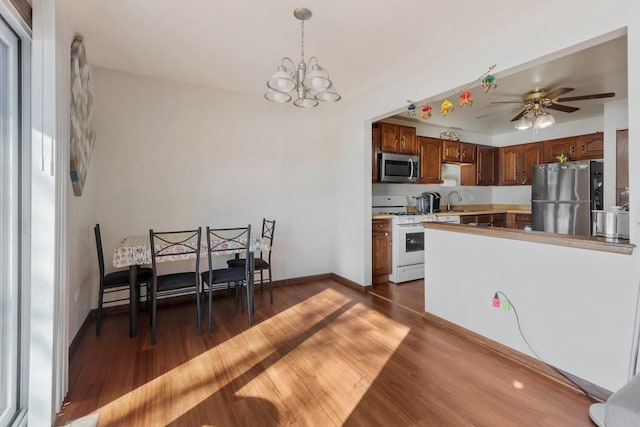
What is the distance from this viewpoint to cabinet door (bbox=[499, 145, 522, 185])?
5508mm

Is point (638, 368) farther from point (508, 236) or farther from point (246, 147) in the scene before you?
point (246, 147)

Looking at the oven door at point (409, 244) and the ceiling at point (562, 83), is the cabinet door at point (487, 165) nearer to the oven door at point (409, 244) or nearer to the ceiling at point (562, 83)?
the ceiling at point (562, 83)

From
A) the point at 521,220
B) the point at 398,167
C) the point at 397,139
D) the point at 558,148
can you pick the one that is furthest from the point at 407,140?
the point at 521,220

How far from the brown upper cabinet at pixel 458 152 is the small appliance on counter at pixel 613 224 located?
3293 millimetres

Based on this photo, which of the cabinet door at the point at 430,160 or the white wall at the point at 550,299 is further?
the cabinet door at the point at 430,160

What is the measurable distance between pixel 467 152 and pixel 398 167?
73.7 inches

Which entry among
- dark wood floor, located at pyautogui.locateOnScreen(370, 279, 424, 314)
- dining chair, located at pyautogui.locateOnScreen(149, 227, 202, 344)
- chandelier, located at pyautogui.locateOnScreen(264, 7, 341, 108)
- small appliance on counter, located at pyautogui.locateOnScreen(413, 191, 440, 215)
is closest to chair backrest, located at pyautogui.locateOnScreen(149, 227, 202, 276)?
dining chair, located at pyautogui.locateOnScreen(149, 227, 202, 344)

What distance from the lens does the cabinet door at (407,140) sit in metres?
4.50

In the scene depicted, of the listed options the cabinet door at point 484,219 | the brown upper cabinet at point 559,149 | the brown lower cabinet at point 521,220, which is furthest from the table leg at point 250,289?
the brown upper cabinet at point 559,149

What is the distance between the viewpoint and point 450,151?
17.0 ft

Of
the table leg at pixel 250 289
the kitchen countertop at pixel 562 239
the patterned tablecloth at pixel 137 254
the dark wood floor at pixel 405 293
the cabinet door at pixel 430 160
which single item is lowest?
the dark wood floor at pixel 405 293

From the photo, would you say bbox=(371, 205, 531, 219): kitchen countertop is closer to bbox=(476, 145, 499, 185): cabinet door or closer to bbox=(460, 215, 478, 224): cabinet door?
bbox=(460, 215, 478, 224): cabinet door

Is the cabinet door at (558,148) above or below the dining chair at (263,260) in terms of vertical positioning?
above

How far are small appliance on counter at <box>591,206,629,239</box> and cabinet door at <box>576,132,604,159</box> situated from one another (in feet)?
11.4
